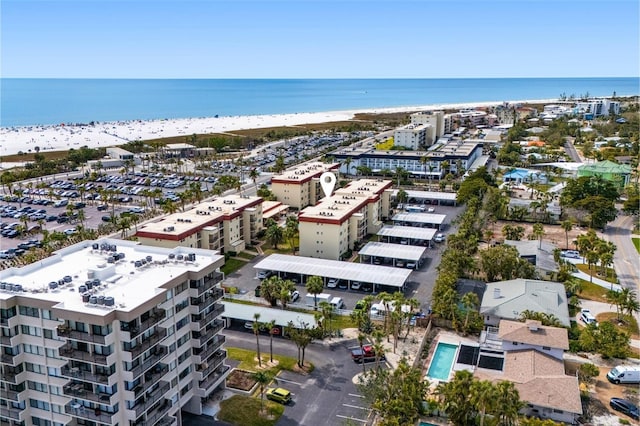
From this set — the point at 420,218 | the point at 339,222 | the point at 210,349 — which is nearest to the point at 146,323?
the point at 210,349

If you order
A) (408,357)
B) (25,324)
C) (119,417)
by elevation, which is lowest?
(408,357)

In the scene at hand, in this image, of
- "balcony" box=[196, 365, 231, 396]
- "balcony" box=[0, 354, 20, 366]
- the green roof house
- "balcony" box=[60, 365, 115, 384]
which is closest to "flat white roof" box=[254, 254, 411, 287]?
"balcony" box=[196, 365, 231, 396]

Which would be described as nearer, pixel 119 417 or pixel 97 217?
pixel 119 417

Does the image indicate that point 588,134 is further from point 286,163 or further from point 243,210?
point 243,210

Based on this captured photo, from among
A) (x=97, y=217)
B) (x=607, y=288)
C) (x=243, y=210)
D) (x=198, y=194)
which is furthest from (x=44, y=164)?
(x=607, y=288)

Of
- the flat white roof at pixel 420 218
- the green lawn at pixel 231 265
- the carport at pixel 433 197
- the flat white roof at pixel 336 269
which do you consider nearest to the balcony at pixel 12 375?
the flat white roof at pixel 336 269

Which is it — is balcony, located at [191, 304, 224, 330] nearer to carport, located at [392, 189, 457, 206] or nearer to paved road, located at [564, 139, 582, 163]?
carport, located at [392, 189, 457, 206]

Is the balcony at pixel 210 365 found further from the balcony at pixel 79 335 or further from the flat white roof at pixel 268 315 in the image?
the flat white roof at pixel 268 315
